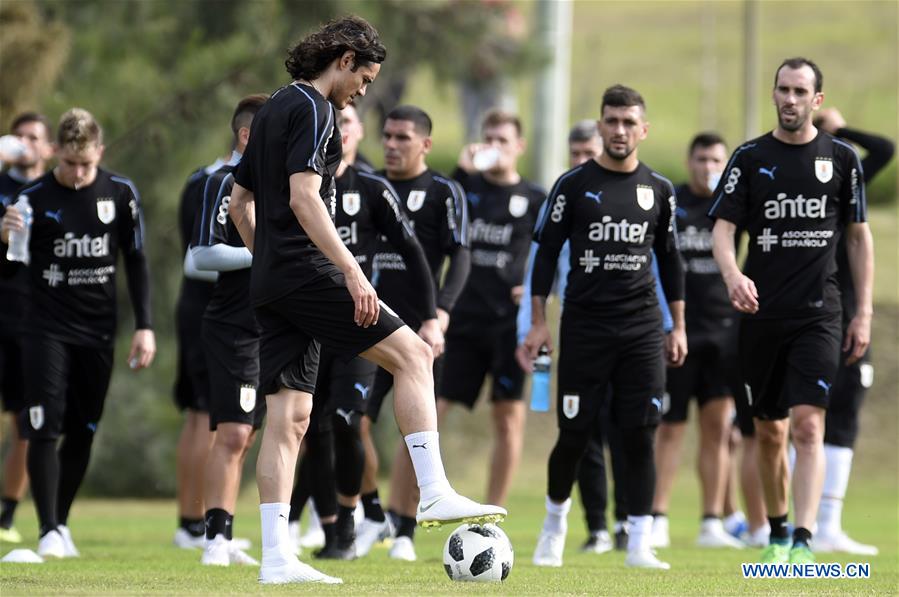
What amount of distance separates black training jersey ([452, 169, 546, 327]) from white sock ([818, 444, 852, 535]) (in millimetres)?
2514

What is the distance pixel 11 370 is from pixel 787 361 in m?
5.88

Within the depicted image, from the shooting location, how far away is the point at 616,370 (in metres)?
9.28

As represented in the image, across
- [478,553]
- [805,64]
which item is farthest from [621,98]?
[478,553]

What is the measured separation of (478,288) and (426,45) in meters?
8.17

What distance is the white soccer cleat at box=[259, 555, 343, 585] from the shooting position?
7.16 m

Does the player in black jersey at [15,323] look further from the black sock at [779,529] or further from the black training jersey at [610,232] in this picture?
the black sock at [779,529]

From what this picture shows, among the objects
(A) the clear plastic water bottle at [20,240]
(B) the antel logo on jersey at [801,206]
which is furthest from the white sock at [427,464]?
(A) the clear plastic water bottle at [20,240]

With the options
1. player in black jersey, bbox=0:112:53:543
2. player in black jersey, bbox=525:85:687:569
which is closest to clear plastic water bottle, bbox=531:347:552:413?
player in black jersey, bbox=525:85:687:569

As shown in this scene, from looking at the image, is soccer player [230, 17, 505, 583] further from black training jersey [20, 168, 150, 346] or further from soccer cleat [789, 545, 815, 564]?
black training jersey [20, 168, 150, 346]

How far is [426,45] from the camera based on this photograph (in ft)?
64.2

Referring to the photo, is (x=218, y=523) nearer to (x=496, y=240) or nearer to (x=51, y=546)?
(x=51, y=546)

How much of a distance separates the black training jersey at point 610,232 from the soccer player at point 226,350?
181 cm

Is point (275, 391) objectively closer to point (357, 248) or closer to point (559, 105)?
point (357, 248)

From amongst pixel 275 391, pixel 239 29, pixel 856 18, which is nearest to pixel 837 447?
pixel 275 391
